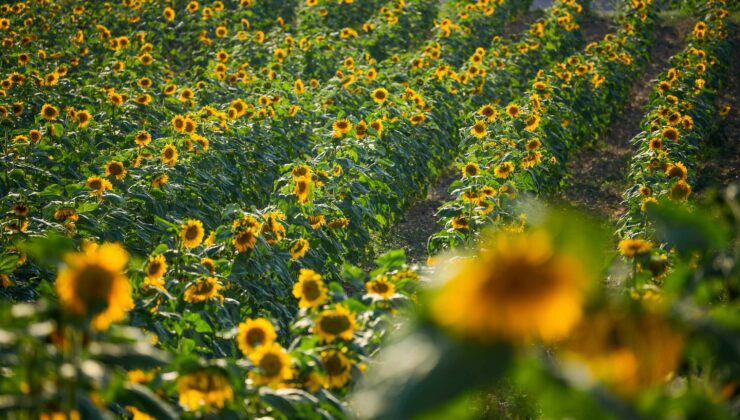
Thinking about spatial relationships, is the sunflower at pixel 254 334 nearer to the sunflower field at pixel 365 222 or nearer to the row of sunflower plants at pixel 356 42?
the sunflower field at pixel 365 222

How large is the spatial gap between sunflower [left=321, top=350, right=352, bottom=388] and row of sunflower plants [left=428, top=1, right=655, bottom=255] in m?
1.31

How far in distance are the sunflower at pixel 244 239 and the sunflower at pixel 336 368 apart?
5.18 ft

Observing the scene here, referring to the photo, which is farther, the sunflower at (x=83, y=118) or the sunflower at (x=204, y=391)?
the sunflower at (x=83, y=118)

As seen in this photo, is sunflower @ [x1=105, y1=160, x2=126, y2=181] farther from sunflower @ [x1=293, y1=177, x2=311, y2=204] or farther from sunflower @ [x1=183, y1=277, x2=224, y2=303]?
sunflower @ [x1=183, y1=277, x2=224, y2=303]

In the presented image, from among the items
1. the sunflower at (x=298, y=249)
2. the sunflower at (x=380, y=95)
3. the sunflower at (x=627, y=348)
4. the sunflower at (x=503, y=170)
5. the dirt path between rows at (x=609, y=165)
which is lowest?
the dirt path between rows at (x=609, y=165)

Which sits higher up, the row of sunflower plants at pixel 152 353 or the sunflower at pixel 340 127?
the row of sunflower plants at pixel 152 353

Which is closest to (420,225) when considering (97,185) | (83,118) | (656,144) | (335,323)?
(656,144)

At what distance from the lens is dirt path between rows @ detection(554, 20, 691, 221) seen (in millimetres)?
6852

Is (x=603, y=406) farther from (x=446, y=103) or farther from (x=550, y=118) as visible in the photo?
(x=446, y=103)

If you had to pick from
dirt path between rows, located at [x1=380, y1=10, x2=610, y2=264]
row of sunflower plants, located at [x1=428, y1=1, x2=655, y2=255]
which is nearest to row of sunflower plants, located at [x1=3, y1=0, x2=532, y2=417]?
row of sunflower plants, located at [x1=428, y1=1, x2=655, y2=255]

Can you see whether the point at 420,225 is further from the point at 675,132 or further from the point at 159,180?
the point at 159,180

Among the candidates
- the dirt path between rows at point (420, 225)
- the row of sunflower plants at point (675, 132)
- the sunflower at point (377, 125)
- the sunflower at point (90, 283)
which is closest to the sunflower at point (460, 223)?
the row of sunflower plants at point (675, 132)

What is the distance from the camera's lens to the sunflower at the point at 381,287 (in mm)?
1938

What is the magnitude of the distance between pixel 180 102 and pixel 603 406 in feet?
21.9
